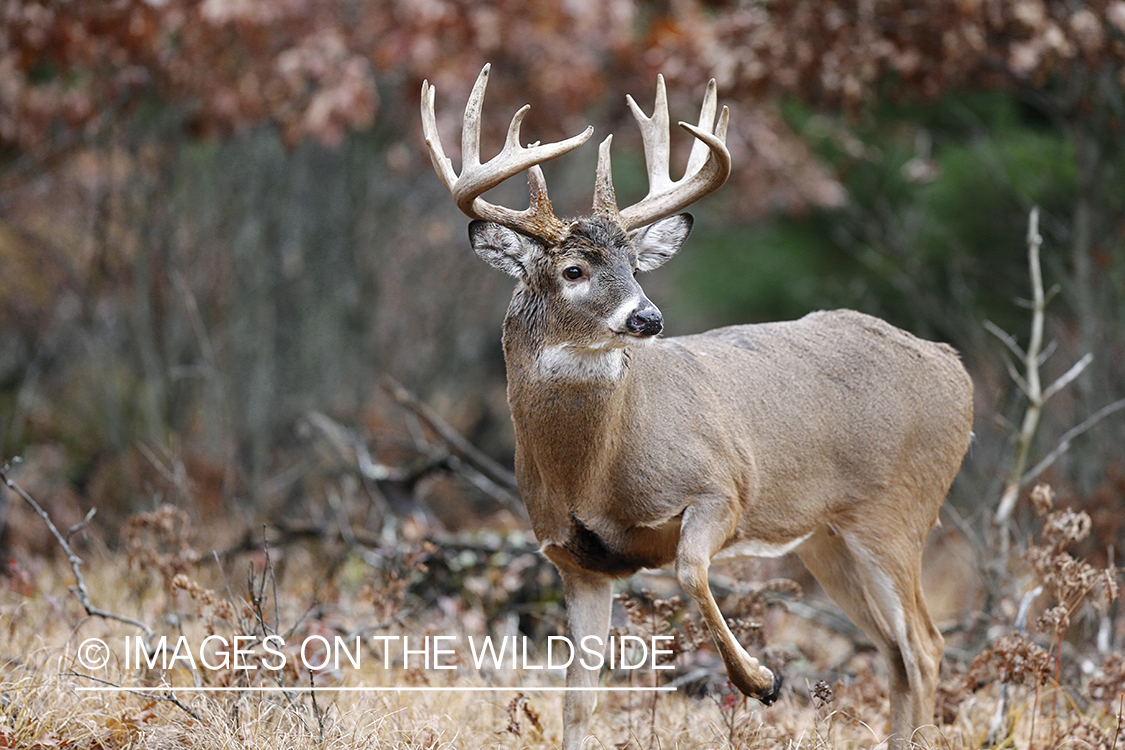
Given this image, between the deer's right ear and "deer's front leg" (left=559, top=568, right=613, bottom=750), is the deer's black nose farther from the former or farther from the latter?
"deer's front leg" (left=559, top=568, right=613, bottom=750)

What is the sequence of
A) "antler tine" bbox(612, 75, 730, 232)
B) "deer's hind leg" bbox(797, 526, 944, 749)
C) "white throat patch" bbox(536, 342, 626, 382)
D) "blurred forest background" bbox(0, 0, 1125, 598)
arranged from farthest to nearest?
"blurred forest background" bbox(0, 0, 1125, 598)
"deer's hind leg" bbox(797, 526, 944, 749)
"antler tine" bbox(612, 75, 730, 232)
"white throat patch" bbox(536, 342, 626, 382)

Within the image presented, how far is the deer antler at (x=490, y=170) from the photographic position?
12.9ft

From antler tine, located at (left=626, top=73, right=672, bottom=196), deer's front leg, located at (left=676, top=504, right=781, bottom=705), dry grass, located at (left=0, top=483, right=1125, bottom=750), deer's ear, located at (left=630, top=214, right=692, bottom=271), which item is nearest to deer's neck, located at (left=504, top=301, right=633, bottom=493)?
deer's front leg, located at (left=676, top=504, right=781, bottom=705)

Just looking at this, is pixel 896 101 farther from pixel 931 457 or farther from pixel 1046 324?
pixel 931 457

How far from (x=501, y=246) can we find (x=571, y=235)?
0.25 meters

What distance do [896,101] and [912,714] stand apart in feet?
15.2

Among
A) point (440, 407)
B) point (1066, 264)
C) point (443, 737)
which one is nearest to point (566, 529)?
point (443, 737)

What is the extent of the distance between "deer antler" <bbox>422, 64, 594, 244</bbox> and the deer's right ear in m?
0.03

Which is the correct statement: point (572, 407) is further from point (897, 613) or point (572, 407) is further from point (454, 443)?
point (454, 443)

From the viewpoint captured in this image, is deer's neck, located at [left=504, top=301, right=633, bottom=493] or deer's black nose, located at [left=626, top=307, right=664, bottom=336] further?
deer's neck, located at [left=504, top=301, right=633, bottom=493]

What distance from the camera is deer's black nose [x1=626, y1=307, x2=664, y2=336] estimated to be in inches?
149

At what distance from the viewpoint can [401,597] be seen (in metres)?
5.12

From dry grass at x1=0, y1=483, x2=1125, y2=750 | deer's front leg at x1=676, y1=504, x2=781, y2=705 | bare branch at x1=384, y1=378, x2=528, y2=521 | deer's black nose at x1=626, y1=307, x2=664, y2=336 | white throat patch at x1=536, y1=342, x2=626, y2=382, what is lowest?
dry grass at x1=0, y1=483, x2=1125, y2=750

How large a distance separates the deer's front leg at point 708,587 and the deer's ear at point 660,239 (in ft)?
3.09
